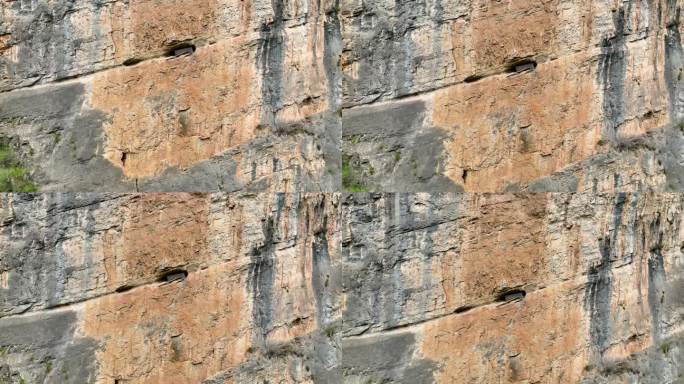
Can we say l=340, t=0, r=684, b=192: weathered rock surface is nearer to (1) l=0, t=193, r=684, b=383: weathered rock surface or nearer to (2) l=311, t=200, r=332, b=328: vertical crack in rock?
(1) l=0, t=193, r=684, b=383: weathered rock surface

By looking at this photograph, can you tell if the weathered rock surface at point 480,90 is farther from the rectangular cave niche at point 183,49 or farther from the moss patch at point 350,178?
the rectangular cave niche at point 183,49

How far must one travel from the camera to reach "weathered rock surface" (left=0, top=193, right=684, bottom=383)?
20.0ft

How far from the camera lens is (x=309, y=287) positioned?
6172 millimetres

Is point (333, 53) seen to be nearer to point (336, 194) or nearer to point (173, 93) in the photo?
point (336, 194)

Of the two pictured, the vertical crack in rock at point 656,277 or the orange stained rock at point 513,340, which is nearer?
the orange stained rock at point 513,340

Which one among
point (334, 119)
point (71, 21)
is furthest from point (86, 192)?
point (334, 119)

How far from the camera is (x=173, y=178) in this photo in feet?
20.6

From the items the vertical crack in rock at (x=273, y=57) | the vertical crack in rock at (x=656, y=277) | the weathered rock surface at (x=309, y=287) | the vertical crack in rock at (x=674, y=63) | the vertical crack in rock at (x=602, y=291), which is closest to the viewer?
the weathered rock surface at (x=309, y=287)

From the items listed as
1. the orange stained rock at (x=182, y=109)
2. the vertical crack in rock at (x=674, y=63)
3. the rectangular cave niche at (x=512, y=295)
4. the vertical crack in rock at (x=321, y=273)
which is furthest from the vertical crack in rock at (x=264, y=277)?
the vertical crack in rock at (x=674, y=63)

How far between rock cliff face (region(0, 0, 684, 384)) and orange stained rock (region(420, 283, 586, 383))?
0.04 feet

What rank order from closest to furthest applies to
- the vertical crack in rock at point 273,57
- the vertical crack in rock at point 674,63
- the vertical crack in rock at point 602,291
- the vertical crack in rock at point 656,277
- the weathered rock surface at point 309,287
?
the weathered rock surface at point 309,287 < the vertical crack in rock at point 273,57 < the vertical crack in rock at point 602,291 < the vertical crack in rock at point 656,277 < the vertical crack in rock at point 674,63

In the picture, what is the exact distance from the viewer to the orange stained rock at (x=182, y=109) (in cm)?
625

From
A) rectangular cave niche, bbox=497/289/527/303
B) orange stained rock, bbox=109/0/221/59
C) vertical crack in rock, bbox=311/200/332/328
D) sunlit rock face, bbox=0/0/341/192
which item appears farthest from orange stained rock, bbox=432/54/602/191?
orange stained rock, bbox=109/0/221/59

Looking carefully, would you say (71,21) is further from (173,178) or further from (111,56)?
(173,178)
